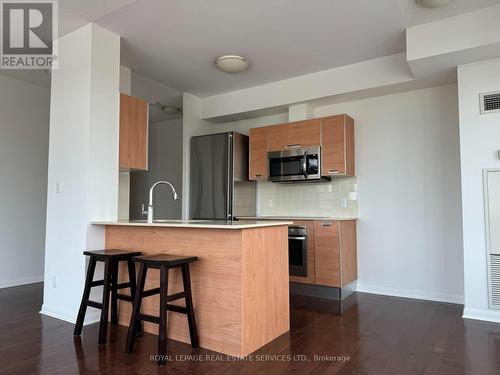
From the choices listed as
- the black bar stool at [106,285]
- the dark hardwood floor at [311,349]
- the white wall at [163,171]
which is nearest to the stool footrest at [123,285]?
the black bar stool at [106,285]

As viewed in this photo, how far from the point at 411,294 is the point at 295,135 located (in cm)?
232

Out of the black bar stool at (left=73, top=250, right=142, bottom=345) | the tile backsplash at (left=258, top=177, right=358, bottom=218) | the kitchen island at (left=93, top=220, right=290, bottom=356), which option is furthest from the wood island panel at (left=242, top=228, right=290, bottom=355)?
the tile backsplash at (left=258, top=177, right=358, bottom=218)

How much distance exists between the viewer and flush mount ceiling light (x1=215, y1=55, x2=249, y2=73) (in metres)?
3.85

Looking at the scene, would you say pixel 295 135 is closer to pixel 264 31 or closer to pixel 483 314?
pixel 264 31

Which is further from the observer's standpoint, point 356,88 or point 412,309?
point 356,88

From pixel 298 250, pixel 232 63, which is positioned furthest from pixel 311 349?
pixel 232 63

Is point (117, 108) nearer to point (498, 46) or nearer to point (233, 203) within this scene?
point (233, 203)

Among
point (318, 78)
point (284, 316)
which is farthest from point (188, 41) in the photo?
point (284, 316)

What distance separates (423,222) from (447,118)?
1.19 metres

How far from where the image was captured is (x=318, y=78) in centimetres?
436

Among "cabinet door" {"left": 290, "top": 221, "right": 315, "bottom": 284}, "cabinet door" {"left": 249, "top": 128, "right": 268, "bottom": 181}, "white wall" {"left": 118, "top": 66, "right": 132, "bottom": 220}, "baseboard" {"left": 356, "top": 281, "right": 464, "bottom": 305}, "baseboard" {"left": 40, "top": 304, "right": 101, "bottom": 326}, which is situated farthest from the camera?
"cabinet door" {"left": 249, "top": 128, "right": 268, "bottom": 181}

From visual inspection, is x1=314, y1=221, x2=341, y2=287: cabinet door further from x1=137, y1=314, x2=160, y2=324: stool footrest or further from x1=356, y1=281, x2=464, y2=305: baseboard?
x1=137, y1=314, x2=160, y2=324: stool footrest

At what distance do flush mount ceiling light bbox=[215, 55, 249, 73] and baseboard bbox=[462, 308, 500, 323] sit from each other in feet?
11.0

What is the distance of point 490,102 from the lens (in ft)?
10.6
